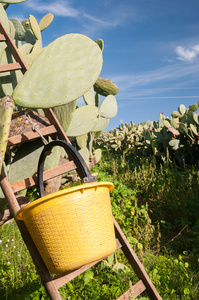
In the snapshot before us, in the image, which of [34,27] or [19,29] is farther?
[19,29]

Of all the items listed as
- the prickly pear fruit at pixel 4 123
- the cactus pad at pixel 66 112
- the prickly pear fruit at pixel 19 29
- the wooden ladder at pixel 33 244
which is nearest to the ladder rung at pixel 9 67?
the wooden ladder at pixel 33 244

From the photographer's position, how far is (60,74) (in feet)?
6.82

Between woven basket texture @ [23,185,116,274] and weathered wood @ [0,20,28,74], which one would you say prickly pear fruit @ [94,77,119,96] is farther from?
woven basket texture @ [23,185,116,274]

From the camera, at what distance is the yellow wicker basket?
1.45 m

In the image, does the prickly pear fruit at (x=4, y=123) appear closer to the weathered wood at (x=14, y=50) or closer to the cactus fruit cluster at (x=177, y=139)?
the weathered wood at (x=14, y=50)

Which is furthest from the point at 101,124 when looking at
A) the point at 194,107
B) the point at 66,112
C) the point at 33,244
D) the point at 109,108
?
the point at 194,107

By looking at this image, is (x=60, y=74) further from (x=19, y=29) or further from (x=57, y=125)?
(x=19, y=29)

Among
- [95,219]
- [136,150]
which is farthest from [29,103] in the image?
[136,150]

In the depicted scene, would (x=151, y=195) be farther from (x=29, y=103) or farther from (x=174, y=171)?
(x=29, y=103)

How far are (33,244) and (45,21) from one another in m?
3.52

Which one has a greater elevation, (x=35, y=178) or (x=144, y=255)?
(x=35, y=178)

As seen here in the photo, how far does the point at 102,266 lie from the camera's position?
2.72m

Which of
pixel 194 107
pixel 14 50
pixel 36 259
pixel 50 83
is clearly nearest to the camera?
pixel 36 259

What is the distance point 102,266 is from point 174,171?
3.59 metres
